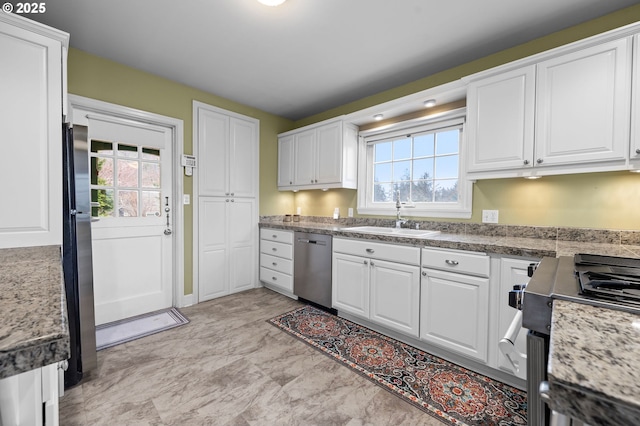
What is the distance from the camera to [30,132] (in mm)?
1558

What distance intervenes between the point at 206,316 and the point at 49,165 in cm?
182

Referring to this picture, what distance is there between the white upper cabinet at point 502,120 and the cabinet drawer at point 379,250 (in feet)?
2.72

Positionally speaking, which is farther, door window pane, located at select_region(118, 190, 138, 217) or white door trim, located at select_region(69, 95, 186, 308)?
white door trim, located at select_region(69, 95, 186, 308)

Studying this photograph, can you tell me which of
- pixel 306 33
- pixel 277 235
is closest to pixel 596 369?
pixel 306 33

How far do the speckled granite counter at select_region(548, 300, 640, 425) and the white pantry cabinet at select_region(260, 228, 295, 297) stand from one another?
285 centimetres

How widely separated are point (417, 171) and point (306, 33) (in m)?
1.73

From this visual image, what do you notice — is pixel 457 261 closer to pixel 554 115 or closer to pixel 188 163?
pixel 554 115

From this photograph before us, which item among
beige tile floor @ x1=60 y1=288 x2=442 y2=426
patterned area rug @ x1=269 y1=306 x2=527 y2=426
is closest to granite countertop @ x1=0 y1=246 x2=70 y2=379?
beige tile floor @ x1=60 y1=288 x2=442 y2=426

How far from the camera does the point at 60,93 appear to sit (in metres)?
1.63

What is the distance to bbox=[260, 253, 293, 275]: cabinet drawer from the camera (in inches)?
129

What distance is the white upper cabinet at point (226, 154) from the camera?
3186 millimetres

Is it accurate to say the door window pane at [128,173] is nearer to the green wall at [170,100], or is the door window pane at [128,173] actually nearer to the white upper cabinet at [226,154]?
the green wall at [170,100]

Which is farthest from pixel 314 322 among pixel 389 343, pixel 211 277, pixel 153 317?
pixel 153 317

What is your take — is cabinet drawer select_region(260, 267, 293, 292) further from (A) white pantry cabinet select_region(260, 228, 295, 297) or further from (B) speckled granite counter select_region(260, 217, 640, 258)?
(B) speckled granite counter select_region(260, 217, 640, 258)
